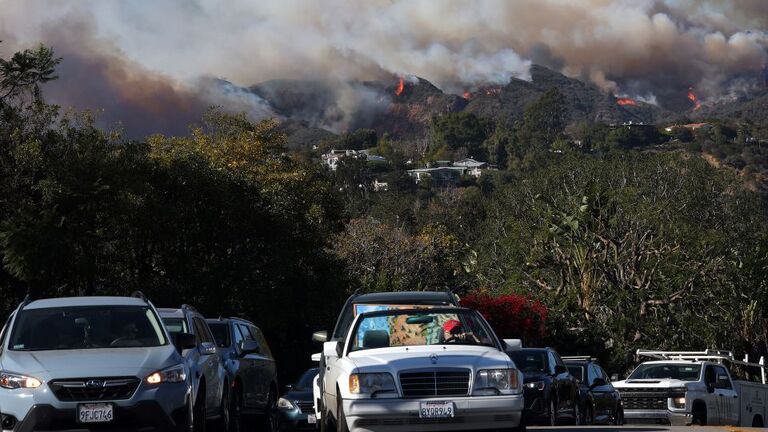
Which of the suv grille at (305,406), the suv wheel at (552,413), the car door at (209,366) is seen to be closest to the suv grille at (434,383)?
the car door at (209,366)

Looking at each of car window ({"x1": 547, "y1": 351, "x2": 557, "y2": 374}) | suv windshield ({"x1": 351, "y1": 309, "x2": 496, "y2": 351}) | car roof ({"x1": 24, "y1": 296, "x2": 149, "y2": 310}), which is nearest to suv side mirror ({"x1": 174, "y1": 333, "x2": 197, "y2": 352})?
car roof ({"x1": 24, "y1": 296, "x2": 149, "y2": 310})

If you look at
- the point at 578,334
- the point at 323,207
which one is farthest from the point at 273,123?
the point at 578,334

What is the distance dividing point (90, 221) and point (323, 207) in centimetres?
2012

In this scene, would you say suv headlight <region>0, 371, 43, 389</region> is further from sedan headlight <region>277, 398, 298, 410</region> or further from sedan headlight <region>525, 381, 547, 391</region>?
sedan headlight <region>525, 381, 547, 391</region>

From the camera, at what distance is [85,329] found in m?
14.7

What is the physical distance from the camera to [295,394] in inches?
965

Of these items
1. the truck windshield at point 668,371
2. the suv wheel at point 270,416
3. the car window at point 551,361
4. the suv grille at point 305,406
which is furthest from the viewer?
the truck windshield at point 668,371

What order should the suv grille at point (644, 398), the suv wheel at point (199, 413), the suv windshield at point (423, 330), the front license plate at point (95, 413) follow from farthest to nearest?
the suv grille at point (644, 398), the suv wheel at point (199, 413), the suv windshield at point (423, 330), the front license plate at point (95, 413)

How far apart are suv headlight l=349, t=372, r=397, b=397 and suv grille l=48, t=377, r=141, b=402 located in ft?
7.64

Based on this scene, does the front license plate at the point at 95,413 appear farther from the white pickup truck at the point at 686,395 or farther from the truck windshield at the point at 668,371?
the truck windshield at the point at 668,371

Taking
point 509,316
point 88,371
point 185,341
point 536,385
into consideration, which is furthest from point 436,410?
point 509,316

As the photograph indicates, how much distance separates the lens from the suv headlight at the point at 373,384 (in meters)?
13.9

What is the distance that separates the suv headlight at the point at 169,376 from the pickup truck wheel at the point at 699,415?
52.1 ft

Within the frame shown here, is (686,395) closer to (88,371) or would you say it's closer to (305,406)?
(305,406)
